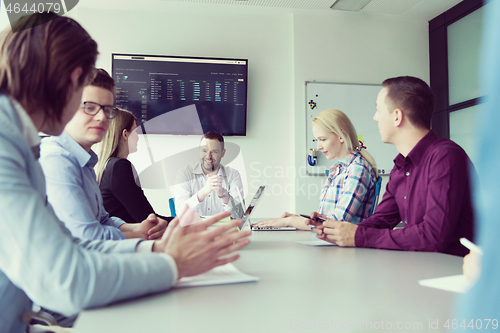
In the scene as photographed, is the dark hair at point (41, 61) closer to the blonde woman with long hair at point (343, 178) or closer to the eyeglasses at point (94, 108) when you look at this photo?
the eyeglasses at point (94, 108)

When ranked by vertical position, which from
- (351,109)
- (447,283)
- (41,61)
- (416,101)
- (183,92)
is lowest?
(447,283)

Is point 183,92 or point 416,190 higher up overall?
point 183,92

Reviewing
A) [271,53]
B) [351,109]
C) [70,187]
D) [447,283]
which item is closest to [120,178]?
[70,187]

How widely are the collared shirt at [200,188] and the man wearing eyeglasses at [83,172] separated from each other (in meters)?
1.53

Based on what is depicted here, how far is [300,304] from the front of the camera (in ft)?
2.25

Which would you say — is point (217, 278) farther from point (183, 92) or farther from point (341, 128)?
point (183, 92)

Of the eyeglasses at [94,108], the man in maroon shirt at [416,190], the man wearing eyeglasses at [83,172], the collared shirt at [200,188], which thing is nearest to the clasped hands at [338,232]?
the man in maroon shirt at [416,190]

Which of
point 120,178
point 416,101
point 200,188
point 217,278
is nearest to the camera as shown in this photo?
point 217,278

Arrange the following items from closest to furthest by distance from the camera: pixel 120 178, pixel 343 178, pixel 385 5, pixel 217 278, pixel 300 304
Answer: pixel 300 304
pixel 217 278
pixel 120 178
pixel 343 178
pixel 385 5

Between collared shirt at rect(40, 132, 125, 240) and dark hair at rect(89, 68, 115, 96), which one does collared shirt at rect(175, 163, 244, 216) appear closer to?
dark hair at rect(89, 68, 115, 96)

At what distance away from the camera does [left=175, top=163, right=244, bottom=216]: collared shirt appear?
3.15 m

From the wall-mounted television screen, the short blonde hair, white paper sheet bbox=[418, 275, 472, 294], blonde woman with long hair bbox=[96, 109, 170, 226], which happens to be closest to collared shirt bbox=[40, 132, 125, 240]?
blonde woman with long hair bbox=[96, 109, 170, 226]

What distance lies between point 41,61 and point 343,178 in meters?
1.86

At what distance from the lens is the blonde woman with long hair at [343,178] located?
2092 mm
